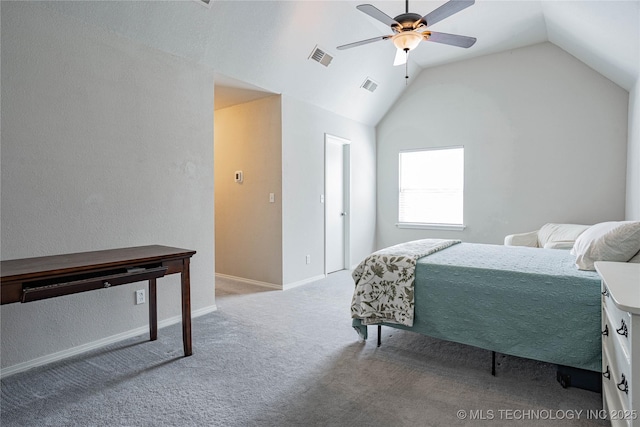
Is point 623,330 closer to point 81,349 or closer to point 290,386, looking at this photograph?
point 290,386

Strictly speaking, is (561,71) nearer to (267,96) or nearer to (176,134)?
(267,96)

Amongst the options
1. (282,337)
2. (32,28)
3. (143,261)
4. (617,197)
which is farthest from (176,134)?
(617,197)

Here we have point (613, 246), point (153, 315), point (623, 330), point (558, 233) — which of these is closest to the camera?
point (623, 330)

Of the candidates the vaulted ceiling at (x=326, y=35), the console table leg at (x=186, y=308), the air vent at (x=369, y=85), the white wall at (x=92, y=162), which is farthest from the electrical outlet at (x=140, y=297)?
the air vent at (x=369, y=85)

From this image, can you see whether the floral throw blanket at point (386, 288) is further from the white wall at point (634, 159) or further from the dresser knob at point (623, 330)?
the white wall at point (634, 159)

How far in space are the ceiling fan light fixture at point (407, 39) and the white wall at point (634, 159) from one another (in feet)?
8.57

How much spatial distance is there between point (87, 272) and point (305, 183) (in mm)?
3015

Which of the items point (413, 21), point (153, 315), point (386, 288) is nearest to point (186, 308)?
point (153, 315)

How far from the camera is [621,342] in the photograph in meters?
1.36

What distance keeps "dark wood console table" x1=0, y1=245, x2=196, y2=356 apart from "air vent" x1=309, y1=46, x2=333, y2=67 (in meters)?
2.81

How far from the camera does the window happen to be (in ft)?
18.5

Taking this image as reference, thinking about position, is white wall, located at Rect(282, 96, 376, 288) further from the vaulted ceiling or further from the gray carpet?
the gray carpet

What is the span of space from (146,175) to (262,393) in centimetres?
207

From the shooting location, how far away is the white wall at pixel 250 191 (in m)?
4.43
